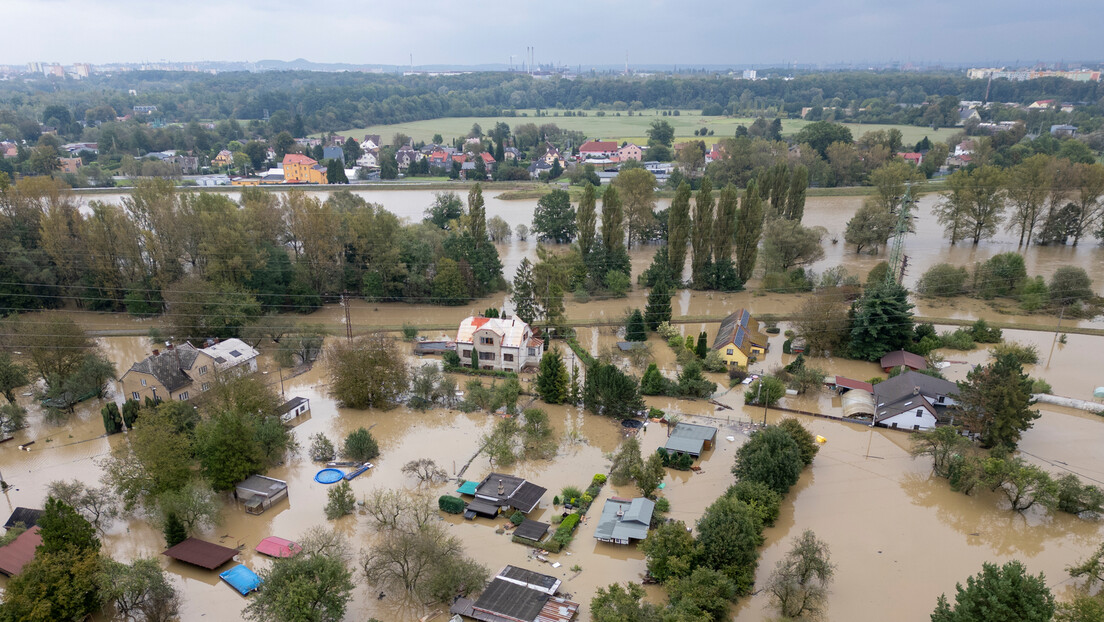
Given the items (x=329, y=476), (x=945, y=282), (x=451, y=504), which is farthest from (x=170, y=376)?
(x=945, y=282)

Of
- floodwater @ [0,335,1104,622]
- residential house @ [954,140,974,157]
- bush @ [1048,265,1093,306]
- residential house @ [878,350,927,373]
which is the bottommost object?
floodwater @ [0,335,1104,622]

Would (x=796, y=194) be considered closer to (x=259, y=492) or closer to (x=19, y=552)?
(x=259, y=492)

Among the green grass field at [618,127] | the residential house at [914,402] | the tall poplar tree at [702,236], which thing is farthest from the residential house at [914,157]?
the residential house at [914,402]

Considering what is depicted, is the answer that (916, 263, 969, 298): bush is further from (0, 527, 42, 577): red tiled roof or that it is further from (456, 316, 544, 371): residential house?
(0, 527, 42, 577): red tiled roof

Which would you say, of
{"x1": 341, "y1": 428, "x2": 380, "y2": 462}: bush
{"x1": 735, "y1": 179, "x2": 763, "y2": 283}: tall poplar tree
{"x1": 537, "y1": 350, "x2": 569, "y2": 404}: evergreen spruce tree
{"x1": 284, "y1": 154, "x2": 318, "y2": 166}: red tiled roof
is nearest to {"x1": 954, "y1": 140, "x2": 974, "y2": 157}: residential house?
{"x1": 735, "y1": 179, "x2": 763, "y2": 283}: tall poplar tree

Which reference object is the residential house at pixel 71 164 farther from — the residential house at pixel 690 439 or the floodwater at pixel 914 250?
the residential house at pixel 690 439

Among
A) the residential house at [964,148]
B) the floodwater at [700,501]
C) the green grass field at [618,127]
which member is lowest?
the floodwater at [700,501]

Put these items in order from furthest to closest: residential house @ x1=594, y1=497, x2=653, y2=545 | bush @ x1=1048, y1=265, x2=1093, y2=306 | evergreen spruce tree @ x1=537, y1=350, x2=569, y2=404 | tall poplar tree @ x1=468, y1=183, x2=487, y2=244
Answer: tall poplar tree @ x1=468, y1=183, x2=487, y2=244 < bush @ x1=1048, y1=265, x2=1093, y2=306 < evergreen spruce tree @ x1=537, y1=350, x2=569, y2=404 < residential house @ x1=594, y1=497, x2=653, y2=545
